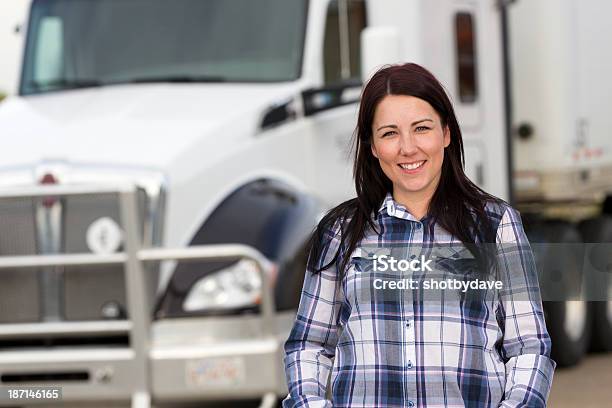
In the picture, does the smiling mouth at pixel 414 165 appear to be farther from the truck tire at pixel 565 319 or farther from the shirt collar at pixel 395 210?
the truck tire at pixel 565 319

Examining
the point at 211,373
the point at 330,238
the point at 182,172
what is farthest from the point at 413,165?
the point at 182,172

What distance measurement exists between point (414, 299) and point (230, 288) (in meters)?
4.17

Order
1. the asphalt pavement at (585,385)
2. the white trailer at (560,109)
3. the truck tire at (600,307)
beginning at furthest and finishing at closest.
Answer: the truck tire at (600,307) < the white trailer at (560,109) < the asphalt pavement at (585,385)

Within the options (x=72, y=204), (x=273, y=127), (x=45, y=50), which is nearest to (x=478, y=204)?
(x=72, y=204)

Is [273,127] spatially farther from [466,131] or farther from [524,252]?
[524,252]

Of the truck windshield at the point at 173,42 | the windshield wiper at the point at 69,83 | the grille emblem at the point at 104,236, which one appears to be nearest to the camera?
the grille emblem at the point at 104,236

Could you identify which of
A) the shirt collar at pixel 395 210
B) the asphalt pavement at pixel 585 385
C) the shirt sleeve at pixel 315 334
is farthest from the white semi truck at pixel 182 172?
the shirt collar at pixel 395 210

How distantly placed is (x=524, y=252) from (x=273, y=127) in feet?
16.3

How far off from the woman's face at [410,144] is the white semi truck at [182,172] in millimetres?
3198

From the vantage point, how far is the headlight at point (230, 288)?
636 cm

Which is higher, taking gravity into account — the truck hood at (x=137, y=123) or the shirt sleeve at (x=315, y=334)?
the truck hood at (x=137, y=123)

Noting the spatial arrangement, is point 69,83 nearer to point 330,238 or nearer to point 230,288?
point 230,288

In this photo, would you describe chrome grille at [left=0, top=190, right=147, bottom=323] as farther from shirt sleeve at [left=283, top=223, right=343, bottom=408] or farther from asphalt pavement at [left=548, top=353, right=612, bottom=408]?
shirt sleeve at [left=283, top=223, right=343, bottom=408]

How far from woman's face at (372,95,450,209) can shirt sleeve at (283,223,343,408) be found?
166 millimetres
